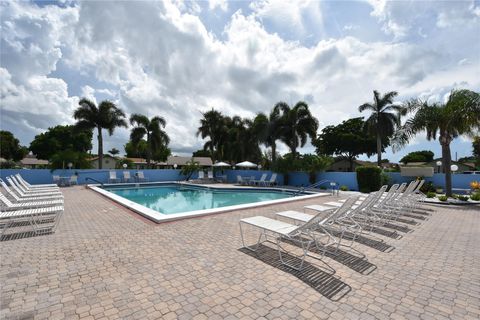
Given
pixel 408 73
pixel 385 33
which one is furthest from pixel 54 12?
pixel 408 73

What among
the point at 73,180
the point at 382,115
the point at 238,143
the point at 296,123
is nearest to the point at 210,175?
the point at 238,143

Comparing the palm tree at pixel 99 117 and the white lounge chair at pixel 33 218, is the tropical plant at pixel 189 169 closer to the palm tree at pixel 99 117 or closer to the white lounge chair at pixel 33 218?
the palm tree at pixel 99 117

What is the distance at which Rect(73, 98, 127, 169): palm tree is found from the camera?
2717 centimetres

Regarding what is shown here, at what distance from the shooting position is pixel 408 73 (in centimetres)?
1193

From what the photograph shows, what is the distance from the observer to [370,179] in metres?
15.8

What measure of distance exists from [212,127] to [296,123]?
44.6 ft

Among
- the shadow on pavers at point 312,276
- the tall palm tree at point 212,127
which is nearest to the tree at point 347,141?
the tall palm tree at point 212,127

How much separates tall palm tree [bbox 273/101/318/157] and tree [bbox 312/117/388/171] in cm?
2037

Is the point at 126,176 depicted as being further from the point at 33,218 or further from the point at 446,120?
the point at 446,120

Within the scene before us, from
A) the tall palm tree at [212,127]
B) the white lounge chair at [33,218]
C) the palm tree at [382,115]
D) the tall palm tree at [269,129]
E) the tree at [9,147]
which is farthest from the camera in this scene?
the tree at [9,147]

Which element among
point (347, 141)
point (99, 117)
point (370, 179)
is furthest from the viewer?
point (347, 141)

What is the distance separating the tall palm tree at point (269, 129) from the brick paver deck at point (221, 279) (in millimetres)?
19245

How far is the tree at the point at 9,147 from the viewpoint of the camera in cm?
4606

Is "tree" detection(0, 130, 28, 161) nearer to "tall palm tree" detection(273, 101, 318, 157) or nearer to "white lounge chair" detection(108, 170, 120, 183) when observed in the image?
"white lounge chair" detection(108, 170, 120, 183)
